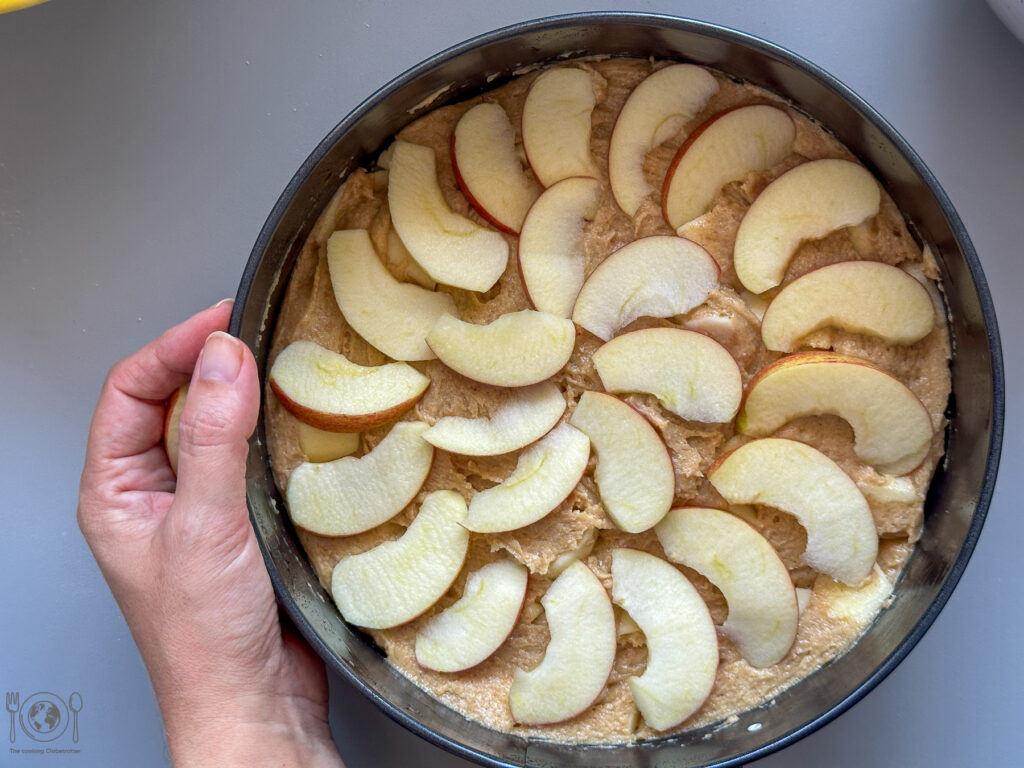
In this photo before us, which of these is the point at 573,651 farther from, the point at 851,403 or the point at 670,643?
the point at 851,403

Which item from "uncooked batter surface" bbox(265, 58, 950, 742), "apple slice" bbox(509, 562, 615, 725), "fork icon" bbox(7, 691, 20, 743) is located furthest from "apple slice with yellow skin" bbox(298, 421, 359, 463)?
"fork icon" bbox(7, 691, 20, 743)

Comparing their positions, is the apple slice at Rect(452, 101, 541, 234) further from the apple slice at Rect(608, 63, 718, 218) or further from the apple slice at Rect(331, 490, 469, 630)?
the apple slice at Rect(331, 490, 469, 630)

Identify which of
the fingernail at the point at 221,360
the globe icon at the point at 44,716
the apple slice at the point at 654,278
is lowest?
the globe icon at the point at 44,716

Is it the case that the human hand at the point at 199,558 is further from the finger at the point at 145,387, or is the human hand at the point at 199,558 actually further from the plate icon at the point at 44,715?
the plate icon at the point at 44,715

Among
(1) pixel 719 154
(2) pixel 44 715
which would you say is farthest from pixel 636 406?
(2) pixel 44 715

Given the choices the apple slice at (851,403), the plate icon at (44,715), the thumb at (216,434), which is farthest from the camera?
the plate icon at (44,715)

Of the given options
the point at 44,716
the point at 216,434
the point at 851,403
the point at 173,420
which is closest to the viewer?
the point at 216,434

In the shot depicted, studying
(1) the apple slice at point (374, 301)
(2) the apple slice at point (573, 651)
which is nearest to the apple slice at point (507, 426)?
(1) the apple slice at point (374, 301)

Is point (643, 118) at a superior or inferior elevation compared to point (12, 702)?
superior
